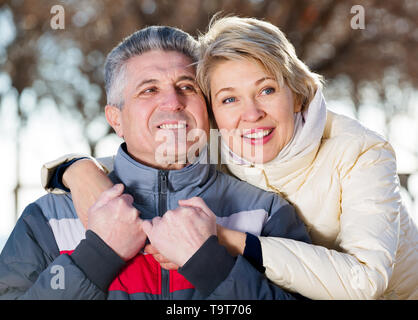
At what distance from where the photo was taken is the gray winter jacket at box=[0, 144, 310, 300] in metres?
2.06

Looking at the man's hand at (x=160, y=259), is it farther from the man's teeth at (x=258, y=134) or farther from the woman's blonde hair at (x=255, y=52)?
the woman's blonde hair at (x=255, y=52)

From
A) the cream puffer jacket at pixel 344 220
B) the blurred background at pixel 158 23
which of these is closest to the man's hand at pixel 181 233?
the cream puffer jacket at pixel 344 220

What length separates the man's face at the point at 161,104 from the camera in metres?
2.50

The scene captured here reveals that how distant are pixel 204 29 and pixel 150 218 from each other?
552 cm

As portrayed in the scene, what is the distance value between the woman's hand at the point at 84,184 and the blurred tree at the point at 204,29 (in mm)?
5093

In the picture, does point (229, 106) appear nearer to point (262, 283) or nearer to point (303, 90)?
point (303, 90)

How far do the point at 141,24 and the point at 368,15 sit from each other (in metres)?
3.44

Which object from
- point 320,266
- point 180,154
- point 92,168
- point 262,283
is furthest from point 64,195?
point 320,266

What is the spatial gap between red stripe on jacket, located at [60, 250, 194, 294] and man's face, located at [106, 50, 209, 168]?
0.57 m

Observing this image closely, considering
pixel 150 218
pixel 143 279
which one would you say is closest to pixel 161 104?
pixel 150 218

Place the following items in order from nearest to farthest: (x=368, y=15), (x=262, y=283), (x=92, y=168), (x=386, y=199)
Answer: (x=262, y=283) < (x=386, y=199) < (x=92, y=168) < (x=368, y=15)

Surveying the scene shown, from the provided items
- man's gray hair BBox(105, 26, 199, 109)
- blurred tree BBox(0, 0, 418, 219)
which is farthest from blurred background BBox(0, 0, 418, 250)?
man's gray hair BBox(105, 26, 199, 109)

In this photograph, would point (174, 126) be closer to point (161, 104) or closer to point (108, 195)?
point (161, 104)

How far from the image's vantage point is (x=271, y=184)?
8.62 feet
